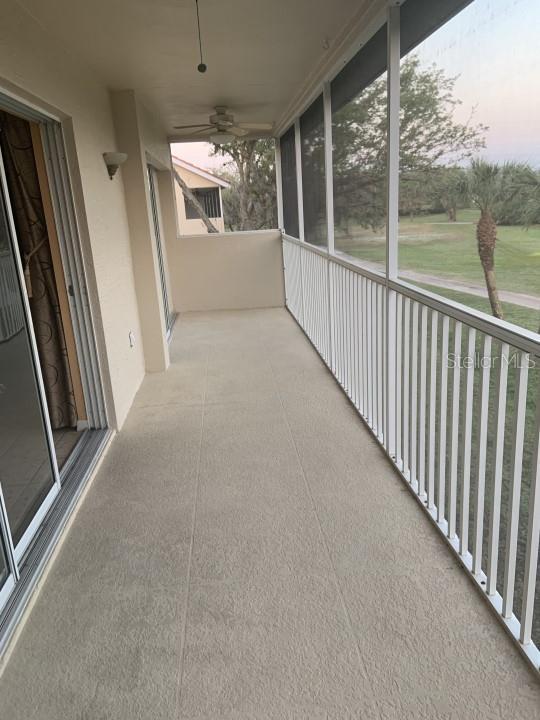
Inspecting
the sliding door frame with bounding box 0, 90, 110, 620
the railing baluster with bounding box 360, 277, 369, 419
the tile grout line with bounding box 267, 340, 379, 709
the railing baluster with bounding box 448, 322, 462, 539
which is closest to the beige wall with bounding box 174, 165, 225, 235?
the sliding door frame with bounding box 0, 90, 110, 620

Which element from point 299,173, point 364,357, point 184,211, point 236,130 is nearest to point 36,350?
point 364,357

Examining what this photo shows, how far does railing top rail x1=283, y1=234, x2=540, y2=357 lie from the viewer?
4.89 feet

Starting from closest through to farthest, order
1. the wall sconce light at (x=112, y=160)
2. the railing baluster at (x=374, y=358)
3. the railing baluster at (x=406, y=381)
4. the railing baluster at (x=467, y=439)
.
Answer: the railing baluster at (x=467, y=439), the railing baluster at (x=406, y=381), the railing baluster at (x=374, y=358), the wall sconce light at (x=112, y=160)

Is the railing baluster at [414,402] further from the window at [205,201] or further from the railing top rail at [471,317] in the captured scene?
the window at [205,201]

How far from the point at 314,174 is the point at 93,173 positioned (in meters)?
2.10

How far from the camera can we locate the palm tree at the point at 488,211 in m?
1.72

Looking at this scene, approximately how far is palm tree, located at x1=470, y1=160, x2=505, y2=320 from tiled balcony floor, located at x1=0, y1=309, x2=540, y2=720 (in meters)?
1.10

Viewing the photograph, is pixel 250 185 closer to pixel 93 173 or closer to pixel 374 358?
pixel 93 173

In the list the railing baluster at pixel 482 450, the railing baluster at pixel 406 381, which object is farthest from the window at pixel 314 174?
the railing baluster at pixel 482 450

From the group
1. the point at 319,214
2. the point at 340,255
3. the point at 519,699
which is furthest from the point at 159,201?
the point at 519,699

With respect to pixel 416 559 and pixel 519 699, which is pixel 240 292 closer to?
pixel 416 559

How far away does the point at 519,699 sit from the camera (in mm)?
1519

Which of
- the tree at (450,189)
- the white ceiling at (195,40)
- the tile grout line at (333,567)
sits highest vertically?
the white ceiling at (195,40)

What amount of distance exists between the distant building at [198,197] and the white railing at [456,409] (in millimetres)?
3537
